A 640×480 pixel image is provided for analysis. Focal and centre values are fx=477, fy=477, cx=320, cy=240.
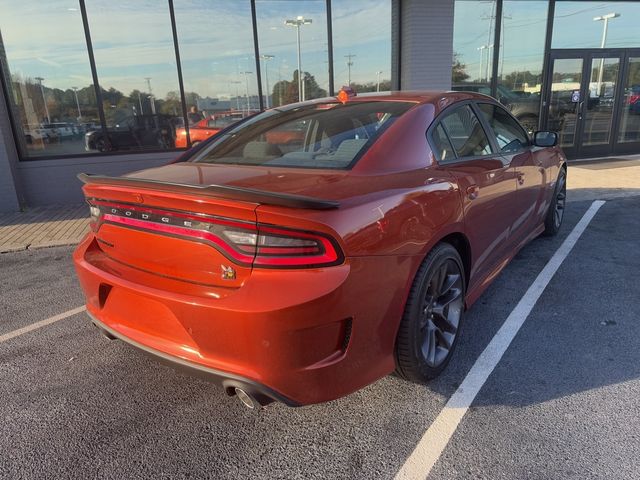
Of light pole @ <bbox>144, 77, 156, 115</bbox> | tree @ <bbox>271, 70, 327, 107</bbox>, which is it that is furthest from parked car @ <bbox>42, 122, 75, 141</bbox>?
tree @ <bbox>271, 70, 327, 107</bbox>

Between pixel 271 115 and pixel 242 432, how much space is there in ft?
7.10

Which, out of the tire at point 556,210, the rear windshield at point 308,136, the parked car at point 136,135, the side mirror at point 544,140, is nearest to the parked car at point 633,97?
the tire at point 556,210

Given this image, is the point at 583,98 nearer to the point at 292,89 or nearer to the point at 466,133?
the point at 292,89

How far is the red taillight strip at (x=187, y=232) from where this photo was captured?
78.2 inches

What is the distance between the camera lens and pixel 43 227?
671 centimetres

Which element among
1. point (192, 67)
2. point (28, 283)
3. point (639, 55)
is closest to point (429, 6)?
point (192, 67)

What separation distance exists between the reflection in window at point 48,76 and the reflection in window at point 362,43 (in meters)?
4.70

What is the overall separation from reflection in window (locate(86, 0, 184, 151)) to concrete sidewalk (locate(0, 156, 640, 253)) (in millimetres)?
1638

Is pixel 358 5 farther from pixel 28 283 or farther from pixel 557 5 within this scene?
pixel 28 283

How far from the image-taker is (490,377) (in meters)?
2.74

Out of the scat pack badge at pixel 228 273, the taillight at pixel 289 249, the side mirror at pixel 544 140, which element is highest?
the side mirror at pixel 544 140

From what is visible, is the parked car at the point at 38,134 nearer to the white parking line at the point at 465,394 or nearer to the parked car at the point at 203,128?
the parked car at the point at 203,128

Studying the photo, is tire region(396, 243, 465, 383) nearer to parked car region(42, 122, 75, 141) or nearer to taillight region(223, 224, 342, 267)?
taillight region(223, 224, 342, 267)

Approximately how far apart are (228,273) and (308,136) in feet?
4.25
